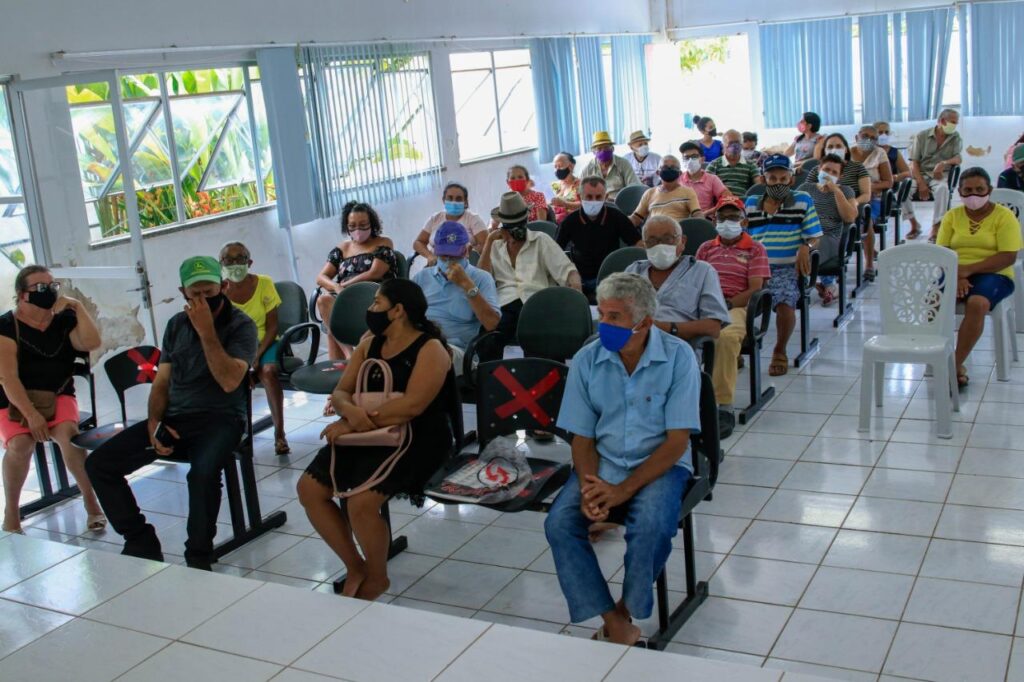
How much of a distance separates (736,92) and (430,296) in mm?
10690

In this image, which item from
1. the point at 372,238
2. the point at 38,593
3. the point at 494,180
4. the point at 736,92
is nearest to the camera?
the point at 38,593

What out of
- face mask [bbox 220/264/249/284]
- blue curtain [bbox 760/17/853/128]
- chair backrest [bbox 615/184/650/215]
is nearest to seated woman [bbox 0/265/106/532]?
face mask [bbox 220/264/249/284]

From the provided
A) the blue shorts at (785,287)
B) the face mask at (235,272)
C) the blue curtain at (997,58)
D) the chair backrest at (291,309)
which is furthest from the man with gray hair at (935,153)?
the face mask at (235,272)

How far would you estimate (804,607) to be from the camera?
3.42 meters

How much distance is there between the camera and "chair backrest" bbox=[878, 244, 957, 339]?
16.4 ft

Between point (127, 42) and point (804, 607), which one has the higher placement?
point (127, 42)

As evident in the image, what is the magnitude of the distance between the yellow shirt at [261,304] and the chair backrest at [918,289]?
3029 millimetres

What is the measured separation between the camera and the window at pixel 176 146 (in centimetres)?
631

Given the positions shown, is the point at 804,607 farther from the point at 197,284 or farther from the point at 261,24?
the point at 261,24

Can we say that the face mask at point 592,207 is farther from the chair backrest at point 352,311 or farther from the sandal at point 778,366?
the chair backrest at point 352,311

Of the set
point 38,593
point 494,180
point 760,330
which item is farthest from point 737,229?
point 494,180

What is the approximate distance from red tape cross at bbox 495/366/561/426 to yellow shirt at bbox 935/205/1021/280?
8.84ft

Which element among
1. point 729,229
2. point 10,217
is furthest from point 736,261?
point 10,217

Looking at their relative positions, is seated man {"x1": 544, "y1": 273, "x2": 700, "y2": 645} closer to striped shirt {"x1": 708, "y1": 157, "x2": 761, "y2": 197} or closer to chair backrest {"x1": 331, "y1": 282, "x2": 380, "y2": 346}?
chair backrest {"x1": 331, "y1": 282, "x2": 380, "y2": 346}
